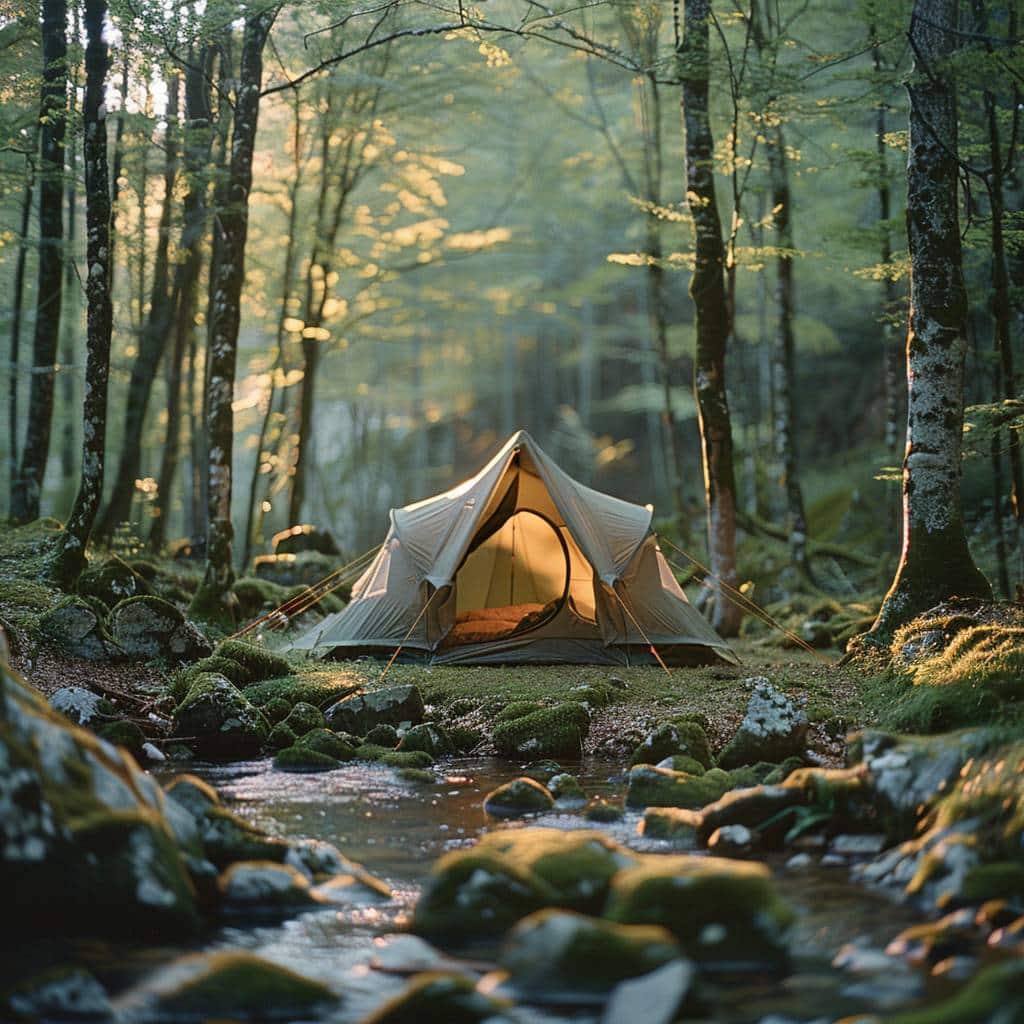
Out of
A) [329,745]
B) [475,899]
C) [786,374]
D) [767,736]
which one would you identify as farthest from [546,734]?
[786,374]

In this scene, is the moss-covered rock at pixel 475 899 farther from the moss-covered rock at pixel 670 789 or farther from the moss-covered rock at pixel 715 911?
the moss-covered rock at pixel 670 789

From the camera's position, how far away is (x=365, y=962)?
4.32 metres

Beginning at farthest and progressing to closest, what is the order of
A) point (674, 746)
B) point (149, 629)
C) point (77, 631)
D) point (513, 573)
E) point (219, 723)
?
point (513, 573) < point (149, 629) < point (77, 631) < point (219, 723) < point (674, 746)

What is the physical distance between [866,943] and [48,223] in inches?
565

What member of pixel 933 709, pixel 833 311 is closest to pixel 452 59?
pixel 833 311

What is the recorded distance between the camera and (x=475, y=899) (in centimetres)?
462

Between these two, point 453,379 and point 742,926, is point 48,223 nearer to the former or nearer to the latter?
point 742,926

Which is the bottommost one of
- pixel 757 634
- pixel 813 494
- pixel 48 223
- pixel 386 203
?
pixel 757 634

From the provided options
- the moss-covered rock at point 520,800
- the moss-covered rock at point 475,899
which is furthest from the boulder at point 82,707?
the moss-covered rock at point 475,899

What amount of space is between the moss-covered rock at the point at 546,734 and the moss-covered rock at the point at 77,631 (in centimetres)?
395

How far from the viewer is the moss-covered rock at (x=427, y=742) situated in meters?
8.70

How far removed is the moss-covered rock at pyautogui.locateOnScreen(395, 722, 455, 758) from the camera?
870 centimetres

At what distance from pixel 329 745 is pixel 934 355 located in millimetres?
5902

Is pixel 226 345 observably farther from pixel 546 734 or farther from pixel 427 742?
pixel 546 734
